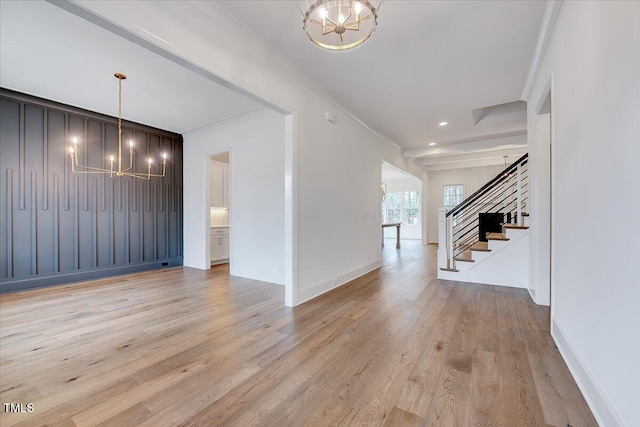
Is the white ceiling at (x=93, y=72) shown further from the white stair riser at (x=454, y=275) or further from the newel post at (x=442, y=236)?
the white stair riser at (x=454, y=275)

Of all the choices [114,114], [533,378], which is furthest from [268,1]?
[114,114]

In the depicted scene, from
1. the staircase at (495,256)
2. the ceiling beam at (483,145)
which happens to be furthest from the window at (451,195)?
the staircase at (495,256)

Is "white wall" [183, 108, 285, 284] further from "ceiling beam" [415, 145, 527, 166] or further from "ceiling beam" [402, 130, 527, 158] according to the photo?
"ceiling beam" [415, 145, 527, 166]

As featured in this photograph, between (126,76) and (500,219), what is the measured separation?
6.78 metres

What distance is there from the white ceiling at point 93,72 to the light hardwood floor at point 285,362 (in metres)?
2.91

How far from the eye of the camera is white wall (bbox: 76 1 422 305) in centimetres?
194

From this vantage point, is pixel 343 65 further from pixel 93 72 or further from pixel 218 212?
pixel 218 212

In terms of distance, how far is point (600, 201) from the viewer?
1415mm

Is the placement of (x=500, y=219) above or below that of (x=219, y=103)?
below

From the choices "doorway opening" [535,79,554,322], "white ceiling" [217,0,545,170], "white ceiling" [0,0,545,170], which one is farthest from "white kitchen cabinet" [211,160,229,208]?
"doorway opening" [535,79,554,322]

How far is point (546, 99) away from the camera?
2.71 metres

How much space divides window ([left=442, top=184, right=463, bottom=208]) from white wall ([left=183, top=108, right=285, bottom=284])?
7522mm

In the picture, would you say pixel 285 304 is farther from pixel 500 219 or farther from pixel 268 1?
pixel 500 219

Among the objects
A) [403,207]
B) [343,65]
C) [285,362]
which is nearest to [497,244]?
[343,65]
